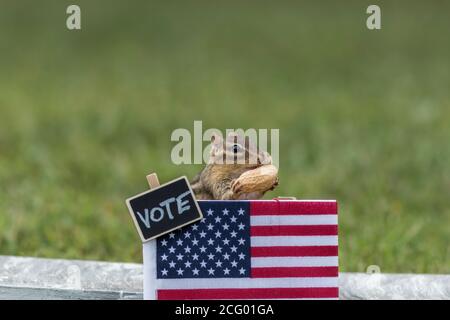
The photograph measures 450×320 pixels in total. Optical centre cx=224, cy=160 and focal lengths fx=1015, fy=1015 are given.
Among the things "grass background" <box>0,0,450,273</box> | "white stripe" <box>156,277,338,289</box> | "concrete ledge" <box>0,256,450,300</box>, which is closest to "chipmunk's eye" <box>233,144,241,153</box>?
"white stripe" <box>156,277,338,289</box>

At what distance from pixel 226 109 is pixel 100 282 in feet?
17.6

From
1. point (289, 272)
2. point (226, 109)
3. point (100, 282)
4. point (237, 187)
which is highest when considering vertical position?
point (226, 109)

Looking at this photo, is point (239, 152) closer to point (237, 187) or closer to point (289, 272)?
point (237, 187)

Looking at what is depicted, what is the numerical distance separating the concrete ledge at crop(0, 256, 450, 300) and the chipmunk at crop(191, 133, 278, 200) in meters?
0.52

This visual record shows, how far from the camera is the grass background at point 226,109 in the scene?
18.8 ft

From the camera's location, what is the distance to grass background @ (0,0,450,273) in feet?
18.8

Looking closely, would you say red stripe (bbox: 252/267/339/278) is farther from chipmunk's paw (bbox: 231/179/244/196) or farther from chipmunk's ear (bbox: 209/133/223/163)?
chipmunk's ear (bbox: 209/133/223/163)

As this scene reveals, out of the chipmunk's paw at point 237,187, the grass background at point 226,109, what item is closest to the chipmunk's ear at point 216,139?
the chipmunk's paw at point 237,187

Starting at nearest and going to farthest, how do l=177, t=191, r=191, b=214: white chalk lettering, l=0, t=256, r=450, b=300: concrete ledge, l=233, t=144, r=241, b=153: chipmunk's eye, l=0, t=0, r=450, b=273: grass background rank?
l=177, t=191, r=191, b=214: white chalk lettering → l=233, t=144, r=241, b=153: chipmunk's eye → l=0, t=256, r=450, b=300: concrete ledge → l=0, t=0, r=450, b=273: grass background

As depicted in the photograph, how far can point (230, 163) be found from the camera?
11.0 feet

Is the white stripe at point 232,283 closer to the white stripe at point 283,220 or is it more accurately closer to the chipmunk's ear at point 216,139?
the white stripe at point 283,220

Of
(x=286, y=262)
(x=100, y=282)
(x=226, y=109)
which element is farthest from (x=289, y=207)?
(x=226, y=109)

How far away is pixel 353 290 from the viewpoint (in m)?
4.04

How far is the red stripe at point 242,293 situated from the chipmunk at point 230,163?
0.31 m
